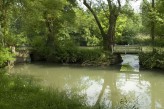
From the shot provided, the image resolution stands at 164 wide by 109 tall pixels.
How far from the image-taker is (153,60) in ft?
81.0

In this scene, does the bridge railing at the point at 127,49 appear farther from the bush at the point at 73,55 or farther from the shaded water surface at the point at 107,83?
the shaded water surface at the point at 107,83

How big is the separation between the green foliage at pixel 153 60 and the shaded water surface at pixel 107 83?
3.82 ft

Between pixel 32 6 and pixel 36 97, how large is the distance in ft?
48.4

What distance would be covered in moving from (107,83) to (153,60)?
6.62 meters

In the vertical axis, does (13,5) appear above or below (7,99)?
above

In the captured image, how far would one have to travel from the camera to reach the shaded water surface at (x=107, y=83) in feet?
47.1

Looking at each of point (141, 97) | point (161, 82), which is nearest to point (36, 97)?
point (141, 97)

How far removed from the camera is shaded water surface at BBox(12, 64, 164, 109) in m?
14.4

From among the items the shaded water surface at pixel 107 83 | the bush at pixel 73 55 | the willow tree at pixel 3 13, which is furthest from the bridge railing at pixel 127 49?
the willow tree at pixel 3 13

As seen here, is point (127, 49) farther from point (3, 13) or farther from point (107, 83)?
point (3, 13)

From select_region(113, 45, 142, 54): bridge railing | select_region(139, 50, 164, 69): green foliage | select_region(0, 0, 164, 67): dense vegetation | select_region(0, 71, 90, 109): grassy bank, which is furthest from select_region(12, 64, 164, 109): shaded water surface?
select_region(113, 45, 142, 54): bridge railing

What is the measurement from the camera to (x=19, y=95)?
9.50 meters

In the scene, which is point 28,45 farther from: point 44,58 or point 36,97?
point 36,97

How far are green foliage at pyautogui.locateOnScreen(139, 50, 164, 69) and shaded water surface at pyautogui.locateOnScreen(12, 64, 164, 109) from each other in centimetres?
117
